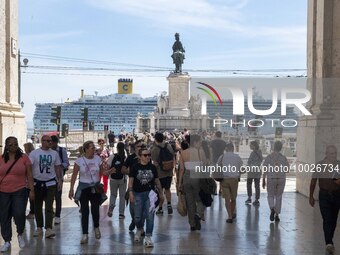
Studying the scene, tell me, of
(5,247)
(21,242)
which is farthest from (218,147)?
(5,247)

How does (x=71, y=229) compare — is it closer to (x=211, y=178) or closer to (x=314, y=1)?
(x=211, y=178)

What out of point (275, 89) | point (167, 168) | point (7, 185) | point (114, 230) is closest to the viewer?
point (7, 185)

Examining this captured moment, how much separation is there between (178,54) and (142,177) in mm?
62173

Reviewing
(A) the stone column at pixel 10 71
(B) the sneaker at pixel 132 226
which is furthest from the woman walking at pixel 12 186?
(A) the stone column at pixel 10 71

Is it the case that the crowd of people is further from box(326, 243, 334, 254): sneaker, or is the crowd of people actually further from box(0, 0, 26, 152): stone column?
box(0, 0, 26, 152): stone column

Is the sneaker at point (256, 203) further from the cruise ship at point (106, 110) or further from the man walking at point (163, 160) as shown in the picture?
the cruise ship at point (106, 110)

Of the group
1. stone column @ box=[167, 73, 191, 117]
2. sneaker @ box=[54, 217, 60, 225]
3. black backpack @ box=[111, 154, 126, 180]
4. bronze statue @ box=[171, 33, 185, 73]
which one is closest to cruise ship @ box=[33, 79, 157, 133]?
bronze statue @ box=[171, 33, 185, 73]

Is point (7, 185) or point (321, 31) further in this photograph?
point (321, 31)

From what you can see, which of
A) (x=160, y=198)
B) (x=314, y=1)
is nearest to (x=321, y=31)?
(x=314, y=1)

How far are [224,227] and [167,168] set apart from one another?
6.68ft

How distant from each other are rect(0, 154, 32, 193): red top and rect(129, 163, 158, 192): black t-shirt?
5.14 ft

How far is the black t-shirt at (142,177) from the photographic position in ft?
30.5

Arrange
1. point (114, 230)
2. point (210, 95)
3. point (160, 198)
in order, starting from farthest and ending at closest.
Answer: point (210, 95) → point (114, 230) → point (160, 198)

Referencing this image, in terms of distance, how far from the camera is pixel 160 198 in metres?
9.65
